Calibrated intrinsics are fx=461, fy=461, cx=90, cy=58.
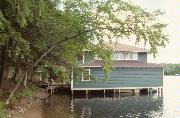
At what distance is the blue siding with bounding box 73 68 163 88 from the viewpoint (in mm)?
55428

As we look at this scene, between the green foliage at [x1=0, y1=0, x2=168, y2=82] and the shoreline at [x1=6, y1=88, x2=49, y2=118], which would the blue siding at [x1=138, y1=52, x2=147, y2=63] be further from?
the green foliage at [x1=0, y1=0, x2=168, y2=82]

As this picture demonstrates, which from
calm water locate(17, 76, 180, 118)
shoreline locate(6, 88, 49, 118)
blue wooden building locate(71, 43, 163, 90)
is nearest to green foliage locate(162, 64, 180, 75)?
blue wooden building locate(71, 43, 163, 90)

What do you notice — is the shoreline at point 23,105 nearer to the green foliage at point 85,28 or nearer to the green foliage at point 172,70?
the green foliage at point 85,28

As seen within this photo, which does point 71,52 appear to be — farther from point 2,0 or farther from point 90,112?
point 2,0

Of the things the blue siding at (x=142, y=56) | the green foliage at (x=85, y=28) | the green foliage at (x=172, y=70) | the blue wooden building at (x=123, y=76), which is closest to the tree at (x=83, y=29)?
the green foliage at (x=85, y=28)

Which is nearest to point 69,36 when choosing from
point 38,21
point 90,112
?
point 38,21

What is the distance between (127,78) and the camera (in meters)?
56.5

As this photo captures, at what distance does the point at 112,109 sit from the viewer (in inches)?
1578

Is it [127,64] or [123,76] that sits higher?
[127,64]

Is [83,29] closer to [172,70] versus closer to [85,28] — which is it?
[85,28]

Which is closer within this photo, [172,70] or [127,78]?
[127,78]

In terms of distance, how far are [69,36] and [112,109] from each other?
922 cm

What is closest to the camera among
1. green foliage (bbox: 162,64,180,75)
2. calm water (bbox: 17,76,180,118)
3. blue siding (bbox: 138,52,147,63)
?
calm water (bbox: 17,76,180,118)

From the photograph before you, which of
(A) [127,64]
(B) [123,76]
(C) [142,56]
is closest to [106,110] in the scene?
(B) [123,76]
